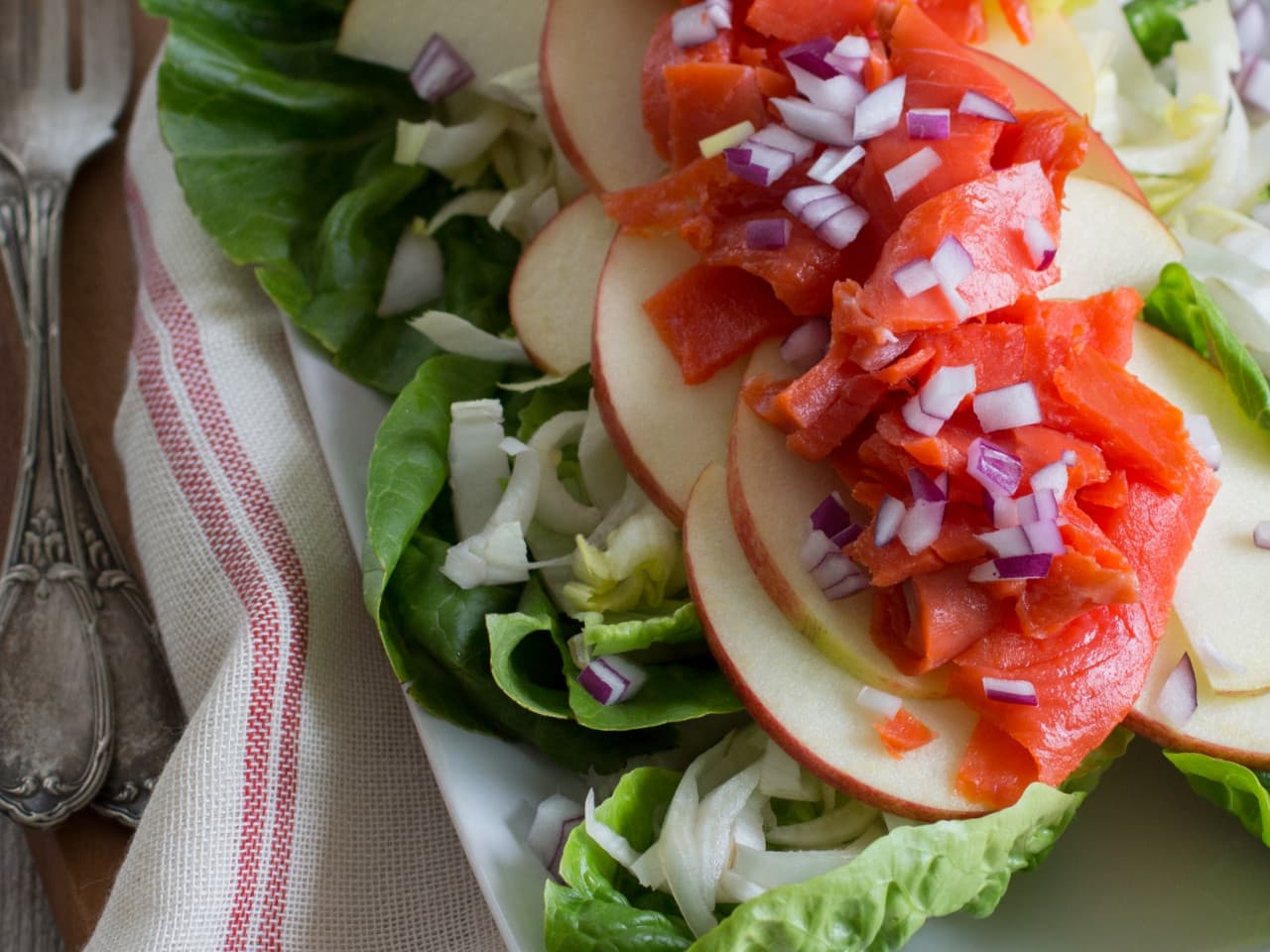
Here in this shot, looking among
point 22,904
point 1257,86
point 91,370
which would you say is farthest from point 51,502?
Answer: point 1257,86

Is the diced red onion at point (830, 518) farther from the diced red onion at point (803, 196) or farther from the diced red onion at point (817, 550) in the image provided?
the diced red onion at point (803, 196)

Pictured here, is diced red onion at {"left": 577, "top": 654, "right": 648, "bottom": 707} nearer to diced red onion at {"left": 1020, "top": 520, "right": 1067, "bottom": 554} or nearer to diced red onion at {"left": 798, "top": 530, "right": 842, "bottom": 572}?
diced red onion at {"left": 798, "top": 530, "right": 842, "bottom": 572}

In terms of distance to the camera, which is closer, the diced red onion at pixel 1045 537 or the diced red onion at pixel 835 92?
the diced red onion at pixel 1045 537

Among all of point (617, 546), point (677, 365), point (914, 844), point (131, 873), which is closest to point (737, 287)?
point (677, 365)

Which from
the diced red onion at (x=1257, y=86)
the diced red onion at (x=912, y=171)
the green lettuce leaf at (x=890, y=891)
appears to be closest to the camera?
the green lettuce leaf at (x=890, y=891)

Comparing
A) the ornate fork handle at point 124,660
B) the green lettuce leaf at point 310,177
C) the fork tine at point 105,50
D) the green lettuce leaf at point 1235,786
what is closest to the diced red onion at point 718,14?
the green lettuce leaf at point 310,177

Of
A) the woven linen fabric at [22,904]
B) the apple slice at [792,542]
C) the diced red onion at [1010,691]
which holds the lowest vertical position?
→ the woven linen fabric at [22,904]

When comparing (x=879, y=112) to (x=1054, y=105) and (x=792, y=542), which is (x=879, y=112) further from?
(x=792, y=542)

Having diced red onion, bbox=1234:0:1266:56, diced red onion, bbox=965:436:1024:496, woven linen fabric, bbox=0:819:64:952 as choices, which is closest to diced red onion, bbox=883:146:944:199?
diced red onion, bbox=965:436:1024:496
